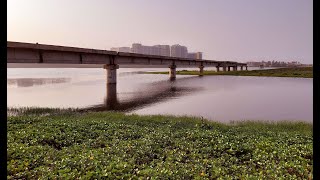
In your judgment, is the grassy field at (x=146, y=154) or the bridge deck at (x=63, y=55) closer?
the grassy field at (x=146, y=154)

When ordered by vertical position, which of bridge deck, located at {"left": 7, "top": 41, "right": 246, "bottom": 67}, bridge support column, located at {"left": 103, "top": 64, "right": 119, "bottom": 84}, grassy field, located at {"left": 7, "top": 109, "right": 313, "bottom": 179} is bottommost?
grassy field, located at {"left": 7, "top": 109, "right": 313, "bottom": 179}

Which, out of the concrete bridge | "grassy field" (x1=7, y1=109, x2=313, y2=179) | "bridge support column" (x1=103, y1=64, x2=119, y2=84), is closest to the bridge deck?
the concrete bridge

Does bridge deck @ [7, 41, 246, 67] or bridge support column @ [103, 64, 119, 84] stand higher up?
bridge deck @ [7, 41, 246, 67]

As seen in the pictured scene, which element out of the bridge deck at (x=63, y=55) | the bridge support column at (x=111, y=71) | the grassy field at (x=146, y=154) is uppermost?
the bridge deck at (x=63, y=55)

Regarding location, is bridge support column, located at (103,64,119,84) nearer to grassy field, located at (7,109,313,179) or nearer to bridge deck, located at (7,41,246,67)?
bridge deck, located at (7,41,246,67)

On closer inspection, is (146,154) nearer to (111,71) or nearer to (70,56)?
(70,56)

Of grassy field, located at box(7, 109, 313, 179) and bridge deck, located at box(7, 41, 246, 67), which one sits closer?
grassy field, located at box(7, 109, 313, 179)

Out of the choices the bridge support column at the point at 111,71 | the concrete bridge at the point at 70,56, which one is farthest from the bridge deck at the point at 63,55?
the bridge support column at the point at 111,71

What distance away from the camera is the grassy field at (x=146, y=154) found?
8750mm

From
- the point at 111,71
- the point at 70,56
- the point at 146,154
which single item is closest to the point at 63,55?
the point at 70,56

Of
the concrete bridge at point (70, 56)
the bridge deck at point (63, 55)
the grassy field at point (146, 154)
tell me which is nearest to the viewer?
the grassy field at point (146, 154)

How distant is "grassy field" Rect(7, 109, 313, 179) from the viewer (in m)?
8.75

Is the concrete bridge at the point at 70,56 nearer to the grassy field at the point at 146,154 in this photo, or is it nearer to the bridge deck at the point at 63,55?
the bridge deck at the point at 63,55

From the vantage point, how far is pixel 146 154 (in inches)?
437
